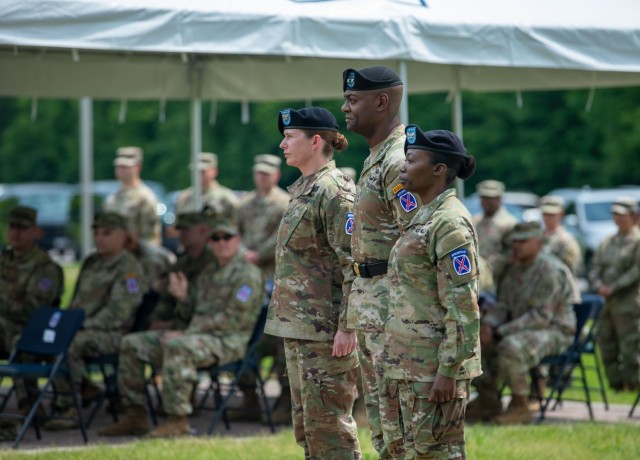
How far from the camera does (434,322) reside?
17.0ft

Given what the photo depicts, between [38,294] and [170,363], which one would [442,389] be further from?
[38,294]

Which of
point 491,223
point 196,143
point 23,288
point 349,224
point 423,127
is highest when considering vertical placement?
point 423,127

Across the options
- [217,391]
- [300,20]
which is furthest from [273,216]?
[300,20]

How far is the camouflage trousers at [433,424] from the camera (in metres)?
5.14

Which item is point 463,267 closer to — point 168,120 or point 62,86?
point 62,86

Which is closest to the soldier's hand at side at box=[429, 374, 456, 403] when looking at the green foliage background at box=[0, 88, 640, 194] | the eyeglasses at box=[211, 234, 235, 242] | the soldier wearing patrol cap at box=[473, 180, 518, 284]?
the eyeglasses at box=[211, 234, 235, 242]

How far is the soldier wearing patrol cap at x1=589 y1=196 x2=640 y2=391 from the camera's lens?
38.2 ft

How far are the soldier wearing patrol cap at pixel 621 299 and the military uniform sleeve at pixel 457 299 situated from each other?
696 centimetres

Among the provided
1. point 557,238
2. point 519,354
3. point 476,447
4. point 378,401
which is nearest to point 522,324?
point 519,354

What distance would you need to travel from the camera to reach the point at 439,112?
29.7 metres

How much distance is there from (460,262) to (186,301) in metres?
4.86

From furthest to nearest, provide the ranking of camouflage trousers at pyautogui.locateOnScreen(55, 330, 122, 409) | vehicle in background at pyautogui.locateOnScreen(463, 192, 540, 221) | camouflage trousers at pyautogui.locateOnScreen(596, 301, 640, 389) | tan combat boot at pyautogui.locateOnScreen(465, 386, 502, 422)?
vehicle in background at pyautogui.locateOnScreen(463, 192, 540, 221), camouflage trousers at pyautogui.locateOnScreen(596, 301, 640, 389), tan combat boot at pyautogui.locateOnScreen(465, 386, 502, 422), camouflage trousers at pyautogui.locateOnScreen(55, 330, 122, 409)

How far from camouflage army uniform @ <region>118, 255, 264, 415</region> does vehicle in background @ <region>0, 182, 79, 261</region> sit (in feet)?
73.9

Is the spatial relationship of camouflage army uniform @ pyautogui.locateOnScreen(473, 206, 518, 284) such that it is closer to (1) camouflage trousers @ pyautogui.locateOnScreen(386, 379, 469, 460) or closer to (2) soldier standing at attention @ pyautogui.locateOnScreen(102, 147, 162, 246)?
(2) soldier standing at attention @ pyautogui.locateOnScreen(102, 147, 162, 246)
